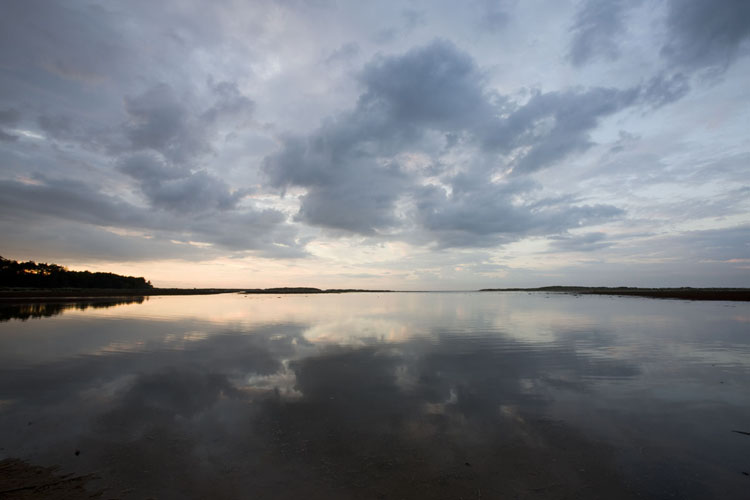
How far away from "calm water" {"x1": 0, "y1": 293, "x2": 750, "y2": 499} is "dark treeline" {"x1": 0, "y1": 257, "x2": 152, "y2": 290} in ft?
498

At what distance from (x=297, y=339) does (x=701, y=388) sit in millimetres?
21825

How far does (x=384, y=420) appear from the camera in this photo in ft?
32.8

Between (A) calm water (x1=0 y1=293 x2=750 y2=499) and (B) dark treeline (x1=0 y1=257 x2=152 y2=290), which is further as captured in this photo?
(B) dark treeline (x1=0 y1=257 x2=152 y2=290)

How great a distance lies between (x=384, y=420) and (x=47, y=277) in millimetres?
175433

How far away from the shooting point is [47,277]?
130125mm

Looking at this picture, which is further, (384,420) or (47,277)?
(47,277)

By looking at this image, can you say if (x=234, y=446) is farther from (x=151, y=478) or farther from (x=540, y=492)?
(x=540, y=492)

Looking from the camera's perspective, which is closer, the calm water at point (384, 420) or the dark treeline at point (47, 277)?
the calm water at point (384, 420)

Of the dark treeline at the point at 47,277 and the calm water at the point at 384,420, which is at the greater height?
the dark treeline at the point at 47,277

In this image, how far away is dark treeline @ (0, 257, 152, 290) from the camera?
122750mm

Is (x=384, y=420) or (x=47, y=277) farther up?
(x=47, y=277)

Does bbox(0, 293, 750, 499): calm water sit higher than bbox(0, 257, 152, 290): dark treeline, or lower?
lower

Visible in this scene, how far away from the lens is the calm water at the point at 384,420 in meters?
6.88

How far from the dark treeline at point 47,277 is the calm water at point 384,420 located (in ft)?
498
